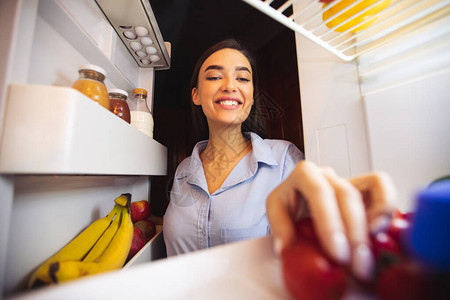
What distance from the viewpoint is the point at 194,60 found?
3.35 ft

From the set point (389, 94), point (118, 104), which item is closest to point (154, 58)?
point (118, 104)

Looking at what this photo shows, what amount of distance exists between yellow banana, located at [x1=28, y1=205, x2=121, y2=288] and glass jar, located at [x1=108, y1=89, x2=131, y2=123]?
0.97ft

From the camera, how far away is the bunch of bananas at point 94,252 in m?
0.34

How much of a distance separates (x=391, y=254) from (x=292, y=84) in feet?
2.09

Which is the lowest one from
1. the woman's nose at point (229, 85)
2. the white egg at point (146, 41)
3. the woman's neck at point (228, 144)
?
the woman's neck at point (228, 144)

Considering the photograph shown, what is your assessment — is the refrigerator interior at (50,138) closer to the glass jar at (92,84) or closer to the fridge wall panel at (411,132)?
the glass jar at (92,84)

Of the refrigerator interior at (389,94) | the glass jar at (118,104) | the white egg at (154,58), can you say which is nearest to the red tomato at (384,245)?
the refrigerator interior at (389,94)

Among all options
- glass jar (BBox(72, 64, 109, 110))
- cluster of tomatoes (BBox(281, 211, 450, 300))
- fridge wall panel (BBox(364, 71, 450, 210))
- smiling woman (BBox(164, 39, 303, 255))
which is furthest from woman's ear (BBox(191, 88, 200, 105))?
cluster of tomatoes (BBox(281, 211, 450, 300))

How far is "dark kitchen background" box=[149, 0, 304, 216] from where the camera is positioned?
71cm

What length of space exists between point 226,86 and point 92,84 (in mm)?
393

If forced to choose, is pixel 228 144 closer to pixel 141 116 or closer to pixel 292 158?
pixel 292 158

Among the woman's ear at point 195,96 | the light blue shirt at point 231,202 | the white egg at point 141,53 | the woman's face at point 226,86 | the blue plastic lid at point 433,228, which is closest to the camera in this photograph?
the blue plastic lid at point 433,228

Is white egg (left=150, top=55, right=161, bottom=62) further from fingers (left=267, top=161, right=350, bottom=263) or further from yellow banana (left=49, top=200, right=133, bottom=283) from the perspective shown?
fingers (left=267, top=161, right=350, bottom=263)

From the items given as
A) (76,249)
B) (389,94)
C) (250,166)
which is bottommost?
(76,249)
